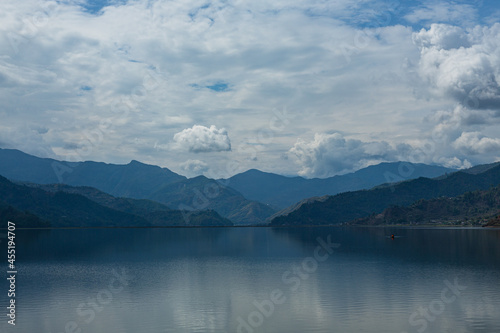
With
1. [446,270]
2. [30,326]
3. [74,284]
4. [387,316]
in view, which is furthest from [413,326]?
[74,284]

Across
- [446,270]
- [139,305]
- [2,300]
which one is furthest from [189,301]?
[446,270]

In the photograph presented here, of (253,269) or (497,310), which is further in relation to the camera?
(253,269)

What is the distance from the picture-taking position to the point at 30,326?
67625 mm

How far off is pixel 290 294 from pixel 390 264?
6790cm

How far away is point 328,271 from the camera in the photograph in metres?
129

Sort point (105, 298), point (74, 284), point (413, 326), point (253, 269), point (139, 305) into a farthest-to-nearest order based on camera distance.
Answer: point (253, 269), point (74, 284), point (105, 298), point (139, 305), point (413, 326)

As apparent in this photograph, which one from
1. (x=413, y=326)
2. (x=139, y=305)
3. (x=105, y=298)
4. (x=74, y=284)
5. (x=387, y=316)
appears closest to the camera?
(x=413, y=326)

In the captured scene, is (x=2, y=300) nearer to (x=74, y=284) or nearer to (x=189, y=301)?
(x=74, y=284)

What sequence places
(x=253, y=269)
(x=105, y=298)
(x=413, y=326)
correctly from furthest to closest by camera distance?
(x=253, y=269) → (x=105, y=298) → (x=413, y=326)

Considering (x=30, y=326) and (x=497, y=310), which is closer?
(x=30, y=326)

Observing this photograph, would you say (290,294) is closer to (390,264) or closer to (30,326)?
(30,326)

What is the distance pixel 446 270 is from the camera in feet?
420

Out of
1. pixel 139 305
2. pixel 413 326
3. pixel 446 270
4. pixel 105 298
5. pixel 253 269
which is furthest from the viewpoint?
pixel 253 269

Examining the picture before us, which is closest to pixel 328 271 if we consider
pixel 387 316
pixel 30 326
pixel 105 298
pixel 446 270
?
pixel 446 270
